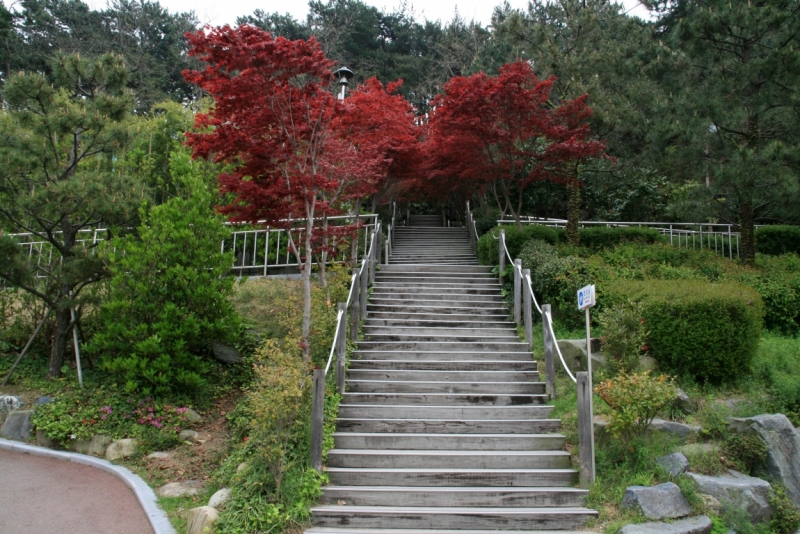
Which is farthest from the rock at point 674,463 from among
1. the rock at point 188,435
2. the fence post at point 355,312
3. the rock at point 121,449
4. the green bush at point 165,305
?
the rock at point 121,449

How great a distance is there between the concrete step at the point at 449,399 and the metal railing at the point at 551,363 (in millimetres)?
326

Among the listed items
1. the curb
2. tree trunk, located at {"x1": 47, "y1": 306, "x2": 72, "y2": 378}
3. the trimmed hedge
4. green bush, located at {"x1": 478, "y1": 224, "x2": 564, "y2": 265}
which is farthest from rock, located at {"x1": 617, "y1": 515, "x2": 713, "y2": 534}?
tree trunk, located at {"x1": 47, "y1": 306, "x2": 72, "y2": 378}

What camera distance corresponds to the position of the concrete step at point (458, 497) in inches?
234

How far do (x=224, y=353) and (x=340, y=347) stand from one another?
8.76 ft

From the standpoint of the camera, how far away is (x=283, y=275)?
41.0ft

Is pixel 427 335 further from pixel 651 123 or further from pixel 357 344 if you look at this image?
pixel 651 123

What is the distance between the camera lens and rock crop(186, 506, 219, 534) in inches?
213

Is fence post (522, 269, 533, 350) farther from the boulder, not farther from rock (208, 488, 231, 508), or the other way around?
the boulder

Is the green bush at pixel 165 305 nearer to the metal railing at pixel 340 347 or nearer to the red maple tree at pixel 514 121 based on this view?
the metal railing at pixel 340 347

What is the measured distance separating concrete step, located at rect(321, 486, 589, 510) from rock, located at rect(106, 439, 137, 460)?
3027 mm

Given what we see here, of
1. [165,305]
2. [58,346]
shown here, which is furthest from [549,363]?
[58,346]

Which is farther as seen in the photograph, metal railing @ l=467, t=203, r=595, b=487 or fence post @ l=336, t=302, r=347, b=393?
fence post @ l=336, t=302, r=347, b=393

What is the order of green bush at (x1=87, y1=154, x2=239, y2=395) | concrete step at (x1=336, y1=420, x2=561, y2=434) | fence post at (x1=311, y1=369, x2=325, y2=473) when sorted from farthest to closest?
green bush at (x1=87, y1=154, x2=239, y2=395), concrete step at (x1=336, y1=420, x2=561, y2=434), fence post at (x1=311, y1=369, x2=325, y2=473)

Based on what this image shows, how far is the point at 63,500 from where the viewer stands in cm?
646
